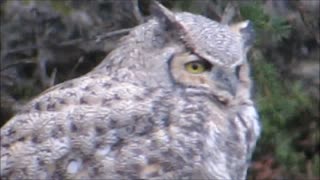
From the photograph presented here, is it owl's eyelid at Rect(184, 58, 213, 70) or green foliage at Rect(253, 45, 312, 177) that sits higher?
owl's eyelid at Rect(184, 58, 213, 70)

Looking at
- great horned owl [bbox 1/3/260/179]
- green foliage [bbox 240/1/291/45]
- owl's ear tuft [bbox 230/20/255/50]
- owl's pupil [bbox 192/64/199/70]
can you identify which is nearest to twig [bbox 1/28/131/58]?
green foliage [bbox 240/1/291/45]

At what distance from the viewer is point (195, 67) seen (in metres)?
5.83

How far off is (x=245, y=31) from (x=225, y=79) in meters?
0.30

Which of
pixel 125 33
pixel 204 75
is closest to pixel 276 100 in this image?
pixel 125 33

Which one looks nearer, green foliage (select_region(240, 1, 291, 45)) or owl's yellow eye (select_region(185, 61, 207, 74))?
owl's yellow eye (select_region(185, 61, 207, 74))

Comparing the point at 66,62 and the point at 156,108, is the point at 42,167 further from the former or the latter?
the point at 66,62

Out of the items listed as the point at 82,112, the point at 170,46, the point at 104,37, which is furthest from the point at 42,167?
the point at 104,37

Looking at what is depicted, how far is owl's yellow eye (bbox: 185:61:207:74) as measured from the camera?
229 inches

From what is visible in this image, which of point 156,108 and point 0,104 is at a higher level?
point 156,108

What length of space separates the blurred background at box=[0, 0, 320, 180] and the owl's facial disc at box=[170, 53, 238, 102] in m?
0.54

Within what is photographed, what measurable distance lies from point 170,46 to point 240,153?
0.46 metres

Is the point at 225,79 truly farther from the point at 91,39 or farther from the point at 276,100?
the point at 91,39

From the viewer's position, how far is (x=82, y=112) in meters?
5.77

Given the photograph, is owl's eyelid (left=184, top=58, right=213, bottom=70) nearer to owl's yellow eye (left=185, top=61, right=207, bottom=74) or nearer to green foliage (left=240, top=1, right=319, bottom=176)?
owl's yellow eye (left=185, top=61, right=207, bottom=74)
